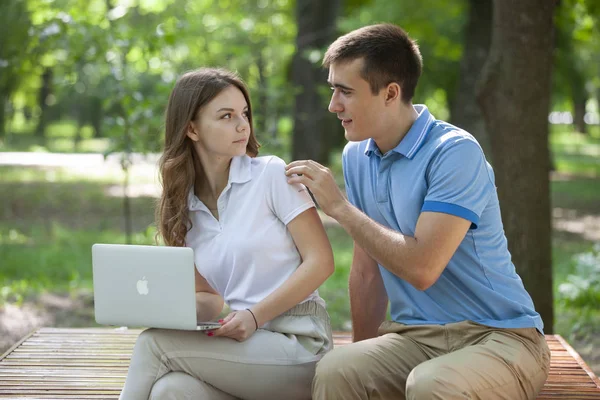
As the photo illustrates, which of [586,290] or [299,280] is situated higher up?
[299,280]

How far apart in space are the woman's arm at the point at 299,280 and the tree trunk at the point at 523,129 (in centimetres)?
244

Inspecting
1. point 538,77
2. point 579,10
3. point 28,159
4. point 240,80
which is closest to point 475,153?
point 240,80

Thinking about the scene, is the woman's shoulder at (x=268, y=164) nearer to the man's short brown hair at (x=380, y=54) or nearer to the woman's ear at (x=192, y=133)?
the woman's ear at (x=192, y=133)

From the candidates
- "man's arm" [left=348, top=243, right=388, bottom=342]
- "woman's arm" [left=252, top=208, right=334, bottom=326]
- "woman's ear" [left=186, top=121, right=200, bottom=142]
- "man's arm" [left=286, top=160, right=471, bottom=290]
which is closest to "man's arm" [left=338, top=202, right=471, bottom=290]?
"man's arm" [left=286, top=160, right=471, bottom=290]

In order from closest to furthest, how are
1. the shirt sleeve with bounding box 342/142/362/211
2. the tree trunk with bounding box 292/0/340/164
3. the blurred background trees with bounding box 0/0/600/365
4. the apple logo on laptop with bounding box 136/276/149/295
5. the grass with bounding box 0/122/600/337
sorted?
the apple logo on laptop with bounding box 136/276/149/295, the shirt sleeve with bounding box 342/142/362/211, the blurred background trees with bounding box 0/0/600/365, the grass with bounding box 0/122/600/337, the tree trunk with bounding box 292/0/340/164

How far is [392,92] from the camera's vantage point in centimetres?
361

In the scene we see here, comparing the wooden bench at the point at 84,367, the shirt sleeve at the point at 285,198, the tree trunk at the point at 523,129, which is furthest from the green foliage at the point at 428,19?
the shirt sleeve at the point at 285,198

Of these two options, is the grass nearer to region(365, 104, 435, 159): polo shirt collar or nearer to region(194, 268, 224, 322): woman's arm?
region(194, 268, 224, 322): woman's arm

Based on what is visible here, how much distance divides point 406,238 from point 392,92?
70cm

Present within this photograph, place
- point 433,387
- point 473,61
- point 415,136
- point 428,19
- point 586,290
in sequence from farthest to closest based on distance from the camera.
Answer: point 428,19
point 473,61
point 586,290
point 415,136
point 433,387

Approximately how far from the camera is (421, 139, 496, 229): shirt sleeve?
3.25 m

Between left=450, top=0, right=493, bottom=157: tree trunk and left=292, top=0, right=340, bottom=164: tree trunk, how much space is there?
2.18m

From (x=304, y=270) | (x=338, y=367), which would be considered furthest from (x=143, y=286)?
(x=338, y=367)

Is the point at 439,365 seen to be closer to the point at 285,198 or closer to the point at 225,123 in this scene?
the point at 285,198
